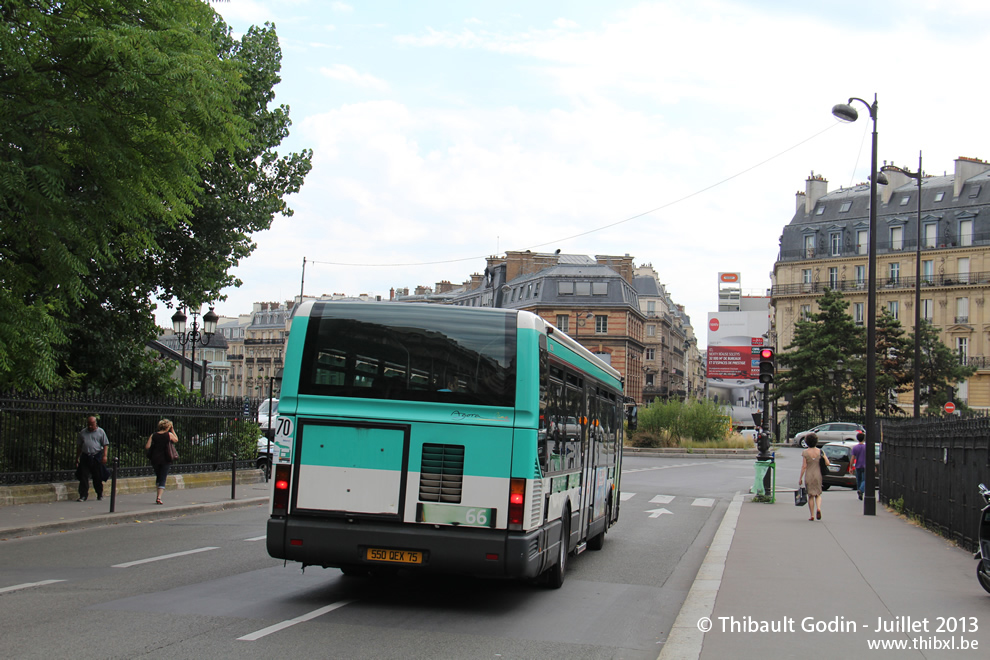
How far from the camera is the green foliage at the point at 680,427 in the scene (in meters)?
51.8

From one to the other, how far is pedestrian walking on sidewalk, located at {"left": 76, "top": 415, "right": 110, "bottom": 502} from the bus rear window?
10.7 metres

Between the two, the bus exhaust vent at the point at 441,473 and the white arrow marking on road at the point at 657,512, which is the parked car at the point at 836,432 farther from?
the bus exhaust vent at the point at 441,473

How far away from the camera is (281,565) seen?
11484 millimetres

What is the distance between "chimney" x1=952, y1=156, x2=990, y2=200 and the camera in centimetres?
8625

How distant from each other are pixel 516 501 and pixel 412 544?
0.97 m

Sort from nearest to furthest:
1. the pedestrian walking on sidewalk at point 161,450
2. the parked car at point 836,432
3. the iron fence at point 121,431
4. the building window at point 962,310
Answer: the iron fence at point 121,431 → the pedestrian walking on sidewalk at point 161,450 → the parked car at point 836,432 → the building window at point 962,310

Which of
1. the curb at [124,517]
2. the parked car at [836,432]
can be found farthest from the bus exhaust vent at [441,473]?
the parked car at [836,432]

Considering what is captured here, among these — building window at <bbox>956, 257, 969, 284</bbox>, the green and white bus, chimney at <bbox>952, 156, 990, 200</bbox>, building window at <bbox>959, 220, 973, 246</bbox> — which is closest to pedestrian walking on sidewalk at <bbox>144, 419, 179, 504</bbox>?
the green and white bus

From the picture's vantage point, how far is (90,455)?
59.5 ft

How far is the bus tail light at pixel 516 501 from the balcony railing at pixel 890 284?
7324cm

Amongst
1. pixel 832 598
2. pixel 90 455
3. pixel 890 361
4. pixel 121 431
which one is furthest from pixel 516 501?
pixel 890 361

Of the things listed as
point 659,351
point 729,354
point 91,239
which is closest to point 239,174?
point 91,239

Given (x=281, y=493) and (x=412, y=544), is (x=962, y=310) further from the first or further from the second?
(x=281, y=493)

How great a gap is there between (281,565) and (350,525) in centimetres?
314
